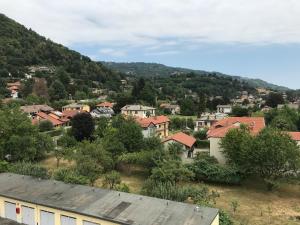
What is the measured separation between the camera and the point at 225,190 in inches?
1416

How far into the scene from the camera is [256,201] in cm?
3269

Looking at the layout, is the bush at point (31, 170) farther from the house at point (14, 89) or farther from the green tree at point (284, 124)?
the house at point (14, 89)

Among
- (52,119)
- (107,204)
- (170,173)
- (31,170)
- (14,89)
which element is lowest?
(170,173)

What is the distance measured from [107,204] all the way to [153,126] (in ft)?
132

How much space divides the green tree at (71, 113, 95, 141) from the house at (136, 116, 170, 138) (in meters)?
8.00

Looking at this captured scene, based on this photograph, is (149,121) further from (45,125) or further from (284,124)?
(284,124)

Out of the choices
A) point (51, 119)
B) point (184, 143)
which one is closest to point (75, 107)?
point (51, 119)

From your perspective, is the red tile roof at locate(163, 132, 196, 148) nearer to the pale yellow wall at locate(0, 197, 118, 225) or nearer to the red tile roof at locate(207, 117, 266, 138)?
the red tile roof at locate(207, 117, 266, 138)

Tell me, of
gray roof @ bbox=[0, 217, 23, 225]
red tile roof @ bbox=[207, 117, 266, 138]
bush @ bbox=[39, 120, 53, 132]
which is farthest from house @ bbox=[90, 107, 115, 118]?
gray roof @ bbox=[0, 217, 23, 225]

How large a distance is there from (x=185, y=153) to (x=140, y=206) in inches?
1077

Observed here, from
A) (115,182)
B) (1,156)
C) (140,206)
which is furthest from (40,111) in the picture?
(140,206)

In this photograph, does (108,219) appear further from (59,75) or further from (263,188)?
(59,75)

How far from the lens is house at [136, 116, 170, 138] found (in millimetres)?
59487

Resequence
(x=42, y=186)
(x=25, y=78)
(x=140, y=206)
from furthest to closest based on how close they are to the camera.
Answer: (x=25, y=78), (x=42, y=186), (x=140, y=206)
